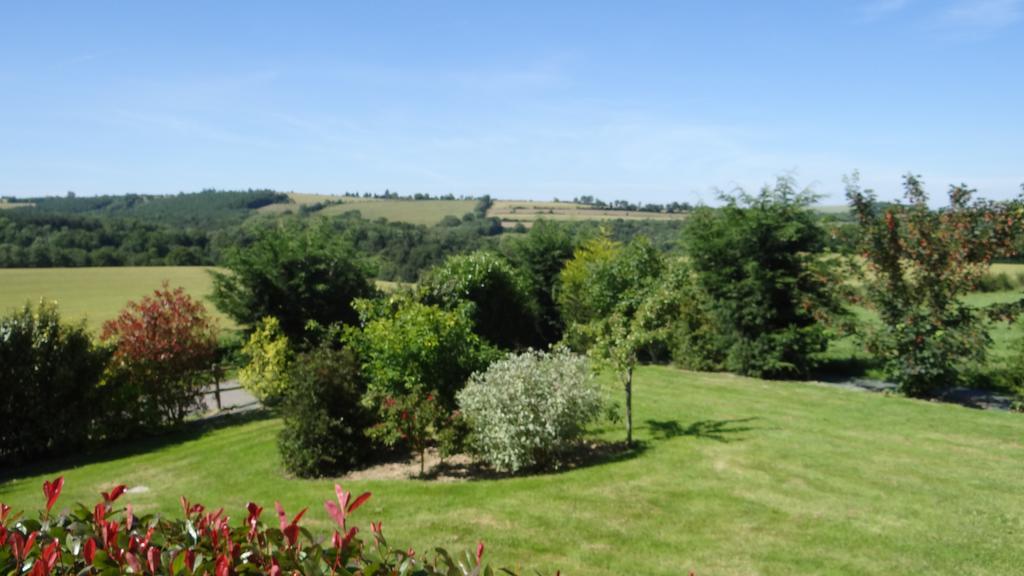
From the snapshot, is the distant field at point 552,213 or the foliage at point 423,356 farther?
the distant field at point 552,213

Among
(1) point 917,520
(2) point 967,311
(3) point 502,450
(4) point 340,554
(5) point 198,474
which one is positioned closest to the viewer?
(4) point 340,554

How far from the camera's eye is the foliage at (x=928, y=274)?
1402 cm

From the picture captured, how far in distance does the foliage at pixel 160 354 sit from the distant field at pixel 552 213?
52927 millimetres

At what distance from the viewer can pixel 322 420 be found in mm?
9750

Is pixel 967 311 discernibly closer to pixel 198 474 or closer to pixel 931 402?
pixel 931 402

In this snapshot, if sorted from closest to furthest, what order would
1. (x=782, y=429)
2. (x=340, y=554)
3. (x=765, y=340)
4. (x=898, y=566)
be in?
(x=340, y=554), (x=898, y=566), (x=782, y=429), (x=765, y=340)

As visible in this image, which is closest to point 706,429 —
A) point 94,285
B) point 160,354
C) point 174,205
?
point 160,354

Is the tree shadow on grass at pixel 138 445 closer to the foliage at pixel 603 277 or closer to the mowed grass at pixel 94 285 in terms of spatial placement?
the foliage at pixel 603 277

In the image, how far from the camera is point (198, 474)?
35.5 ft

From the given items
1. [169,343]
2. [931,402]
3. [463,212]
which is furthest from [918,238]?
[463,212]

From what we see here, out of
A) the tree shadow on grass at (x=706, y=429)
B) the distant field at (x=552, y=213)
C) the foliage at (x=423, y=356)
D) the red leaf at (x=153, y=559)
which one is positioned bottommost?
the tree shadow on grass at (x=706, y=429)

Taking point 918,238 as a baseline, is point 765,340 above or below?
below

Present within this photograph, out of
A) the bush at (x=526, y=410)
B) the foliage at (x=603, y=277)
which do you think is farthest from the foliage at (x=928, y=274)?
the bush at (x=526, y=410)

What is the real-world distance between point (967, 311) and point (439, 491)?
504 inches
